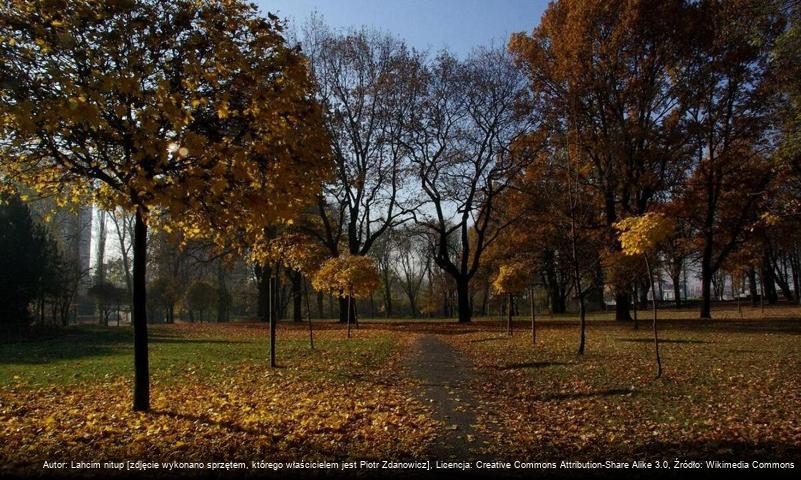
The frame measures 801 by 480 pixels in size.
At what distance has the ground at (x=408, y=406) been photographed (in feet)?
18.1

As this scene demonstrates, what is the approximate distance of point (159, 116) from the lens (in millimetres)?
5473

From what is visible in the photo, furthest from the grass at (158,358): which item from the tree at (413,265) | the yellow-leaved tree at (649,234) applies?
the tree at (413,265)

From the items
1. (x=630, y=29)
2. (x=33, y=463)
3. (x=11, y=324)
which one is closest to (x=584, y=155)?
(x=630, y=29)

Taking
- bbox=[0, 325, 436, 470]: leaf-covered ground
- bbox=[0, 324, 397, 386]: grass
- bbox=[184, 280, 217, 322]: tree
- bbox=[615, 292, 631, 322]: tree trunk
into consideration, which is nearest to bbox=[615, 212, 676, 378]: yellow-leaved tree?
bbox=[0, 325, 436, 470]: leaf-covered ground

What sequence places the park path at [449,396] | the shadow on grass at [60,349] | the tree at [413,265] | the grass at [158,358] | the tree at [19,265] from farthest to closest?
the tree at [413,265], the tree at [19,265], the shadow on grass at [60,349], the grass at [158,358], the park path at [449,396]

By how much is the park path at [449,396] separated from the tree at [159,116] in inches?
142

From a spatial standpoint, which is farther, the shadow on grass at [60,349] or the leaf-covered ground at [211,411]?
the shadow on grass at [60,349]

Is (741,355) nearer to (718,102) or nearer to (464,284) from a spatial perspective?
(718,102)

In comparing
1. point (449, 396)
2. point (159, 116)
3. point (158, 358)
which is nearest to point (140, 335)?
point (159, 116)

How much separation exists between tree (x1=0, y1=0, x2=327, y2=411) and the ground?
1619mm

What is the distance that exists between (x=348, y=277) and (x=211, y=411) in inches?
531

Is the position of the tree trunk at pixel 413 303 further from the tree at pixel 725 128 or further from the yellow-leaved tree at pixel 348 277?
the yellow-leaved tree at pixel 348 277

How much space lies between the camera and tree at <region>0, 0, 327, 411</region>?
4.97m

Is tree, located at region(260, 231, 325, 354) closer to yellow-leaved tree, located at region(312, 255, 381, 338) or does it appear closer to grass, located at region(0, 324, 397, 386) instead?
grass, located at region(0, 324, 397, 386)
